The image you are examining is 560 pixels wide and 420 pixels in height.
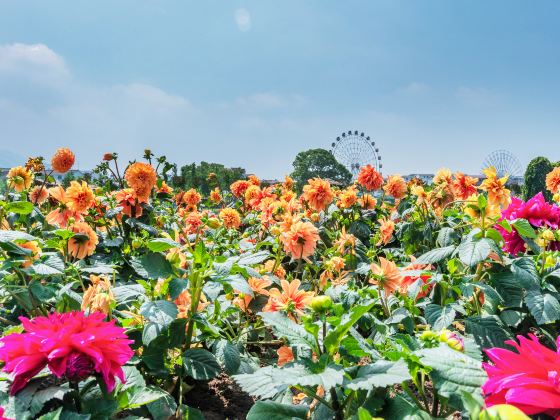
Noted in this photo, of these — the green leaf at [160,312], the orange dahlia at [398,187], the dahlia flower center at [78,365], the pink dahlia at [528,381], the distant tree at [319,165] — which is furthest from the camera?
the distant tree at [319,165]

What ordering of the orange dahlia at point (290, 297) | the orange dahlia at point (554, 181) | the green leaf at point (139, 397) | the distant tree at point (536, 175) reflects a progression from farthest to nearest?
the distant tree at point (536, 175) < the orange dahlia at point (554, 181) < the orange dahlia at point (290, 297) < the green leaf at point (139, 397)

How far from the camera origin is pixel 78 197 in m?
2.21

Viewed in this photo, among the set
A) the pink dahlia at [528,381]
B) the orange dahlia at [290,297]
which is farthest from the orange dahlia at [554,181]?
the pink dahlia at [528,381]

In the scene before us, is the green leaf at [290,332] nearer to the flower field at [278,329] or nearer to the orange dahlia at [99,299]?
the flower field at [278,329]

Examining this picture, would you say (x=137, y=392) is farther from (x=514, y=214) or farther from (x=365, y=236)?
(x=365, y=236)

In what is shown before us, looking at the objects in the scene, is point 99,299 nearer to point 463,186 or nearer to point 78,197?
point 78,197

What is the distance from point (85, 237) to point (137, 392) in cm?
102

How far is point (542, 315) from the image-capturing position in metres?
1.25

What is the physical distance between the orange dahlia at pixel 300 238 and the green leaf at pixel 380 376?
1064 mm

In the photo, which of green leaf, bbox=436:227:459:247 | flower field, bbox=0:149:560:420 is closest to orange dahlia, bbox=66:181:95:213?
flower field, bbox=0:149:560:420

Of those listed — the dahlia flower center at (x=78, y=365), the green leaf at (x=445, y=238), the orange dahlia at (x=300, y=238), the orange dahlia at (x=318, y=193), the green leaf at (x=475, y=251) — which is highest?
the orange dahlia at (x=318, y=193)

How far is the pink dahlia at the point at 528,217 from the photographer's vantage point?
1471mm

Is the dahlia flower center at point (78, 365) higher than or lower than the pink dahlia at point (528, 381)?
lower

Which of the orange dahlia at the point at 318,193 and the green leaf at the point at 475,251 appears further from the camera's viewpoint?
the orange dahlia at the point at 318,193
